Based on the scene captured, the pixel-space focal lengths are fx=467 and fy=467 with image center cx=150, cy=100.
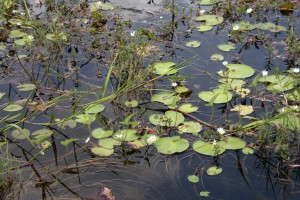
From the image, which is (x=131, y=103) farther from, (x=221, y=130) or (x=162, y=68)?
(x=221, y=130)

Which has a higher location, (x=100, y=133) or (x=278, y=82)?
(x=278, y=82)

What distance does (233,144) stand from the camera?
2.70 m

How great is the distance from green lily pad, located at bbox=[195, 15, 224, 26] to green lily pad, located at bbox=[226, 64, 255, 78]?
87 centimetres

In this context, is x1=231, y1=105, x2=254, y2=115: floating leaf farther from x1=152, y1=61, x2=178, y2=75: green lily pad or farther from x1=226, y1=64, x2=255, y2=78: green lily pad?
x1=152, y1=61, x2=178, y2=75: green lily pad

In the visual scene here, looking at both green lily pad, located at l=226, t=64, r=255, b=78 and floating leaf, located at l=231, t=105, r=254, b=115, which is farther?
green lily pad, located at l=226, t=64, r=255, b=78

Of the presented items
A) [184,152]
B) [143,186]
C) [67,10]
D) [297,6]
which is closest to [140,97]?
[184,152]

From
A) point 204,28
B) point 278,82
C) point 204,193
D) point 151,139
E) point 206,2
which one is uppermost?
point 206,2

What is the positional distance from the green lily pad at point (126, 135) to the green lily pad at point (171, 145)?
15 centimetres

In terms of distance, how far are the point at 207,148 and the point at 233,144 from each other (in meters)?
0.16

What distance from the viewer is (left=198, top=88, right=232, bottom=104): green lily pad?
308 centimetres

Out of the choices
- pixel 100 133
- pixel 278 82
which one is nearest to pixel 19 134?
pixel 100 133

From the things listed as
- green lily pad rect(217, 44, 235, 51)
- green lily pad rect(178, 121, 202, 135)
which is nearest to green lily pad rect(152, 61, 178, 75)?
green lily pad rect(217, 44, 235, 51)

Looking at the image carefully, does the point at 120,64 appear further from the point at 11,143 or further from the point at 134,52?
the point at 11,143

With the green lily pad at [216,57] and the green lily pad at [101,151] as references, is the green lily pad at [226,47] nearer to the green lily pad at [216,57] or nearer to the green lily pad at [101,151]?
the green lily pad at [216,57]
